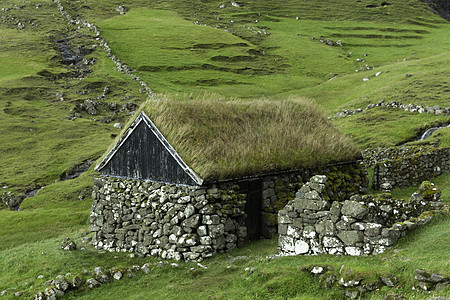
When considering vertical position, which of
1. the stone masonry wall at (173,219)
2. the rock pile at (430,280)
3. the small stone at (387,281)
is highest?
the rock pile at (430,280)

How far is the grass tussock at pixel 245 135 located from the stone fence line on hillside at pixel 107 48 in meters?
42.3

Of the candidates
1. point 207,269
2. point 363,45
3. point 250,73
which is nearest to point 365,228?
point 207,269

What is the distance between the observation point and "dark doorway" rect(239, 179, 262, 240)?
18.4m

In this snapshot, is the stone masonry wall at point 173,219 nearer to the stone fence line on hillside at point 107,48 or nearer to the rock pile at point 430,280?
the rock pile at point 430,280

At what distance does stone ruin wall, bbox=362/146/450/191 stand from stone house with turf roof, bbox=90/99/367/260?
2.33 meters

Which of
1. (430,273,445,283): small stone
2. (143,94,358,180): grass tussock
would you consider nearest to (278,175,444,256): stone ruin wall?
(430,273,445,283): small stone

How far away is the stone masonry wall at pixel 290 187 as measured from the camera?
18.8 m

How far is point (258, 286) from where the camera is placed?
11391 millimetres

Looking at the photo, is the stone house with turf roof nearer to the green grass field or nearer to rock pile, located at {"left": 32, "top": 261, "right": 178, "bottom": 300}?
the green grass field

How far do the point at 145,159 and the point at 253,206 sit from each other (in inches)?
199

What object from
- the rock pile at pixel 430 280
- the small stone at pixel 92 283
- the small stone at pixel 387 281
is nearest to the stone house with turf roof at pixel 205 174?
the small stone at pixel 92 283

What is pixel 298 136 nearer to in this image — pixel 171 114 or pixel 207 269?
pixel 171 114

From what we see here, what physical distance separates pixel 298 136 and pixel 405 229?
974cm

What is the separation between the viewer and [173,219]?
17.0 metres
